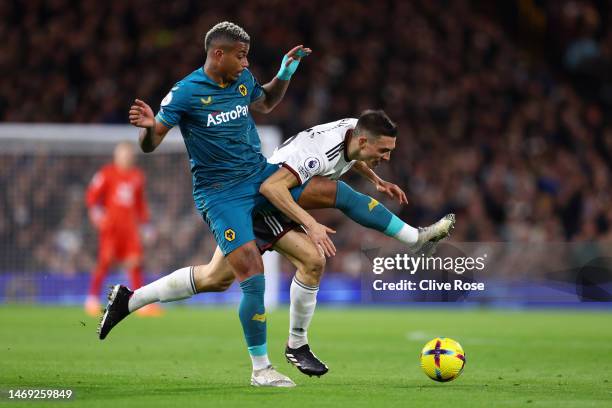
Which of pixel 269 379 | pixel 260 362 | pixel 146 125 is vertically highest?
pixel 146 125

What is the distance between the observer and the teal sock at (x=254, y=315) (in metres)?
7.25

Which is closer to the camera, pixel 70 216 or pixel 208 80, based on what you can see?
pixel 208 80

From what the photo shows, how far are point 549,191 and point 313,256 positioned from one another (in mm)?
11924

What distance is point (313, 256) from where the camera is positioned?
7.62 metres

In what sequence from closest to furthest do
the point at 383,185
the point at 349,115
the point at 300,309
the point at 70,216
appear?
the point at 300,309, the point at 383,185, the point at 70,216, the point at 349,115

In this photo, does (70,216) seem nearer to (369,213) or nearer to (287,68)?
(287,68)

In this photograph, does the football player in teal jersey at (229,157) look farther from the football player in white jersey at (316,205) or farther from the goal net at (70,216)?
the goal net at (70,216)

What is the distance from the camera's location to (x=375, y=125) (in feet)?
24.6

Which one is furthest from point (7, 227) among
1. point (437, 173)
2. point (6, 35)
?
point (437, 173)

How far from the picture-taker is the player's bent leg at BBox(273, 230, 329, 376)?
7621 millimetres

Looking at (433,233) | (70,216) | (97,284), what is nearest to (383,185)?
(433,233)

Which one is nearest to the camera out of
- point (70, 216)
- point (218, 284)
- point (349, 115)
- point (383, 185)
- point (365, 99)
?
point (218, 284)

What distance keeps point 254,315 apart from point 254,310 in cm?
3

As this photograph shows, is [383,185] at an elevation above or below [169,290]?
above
